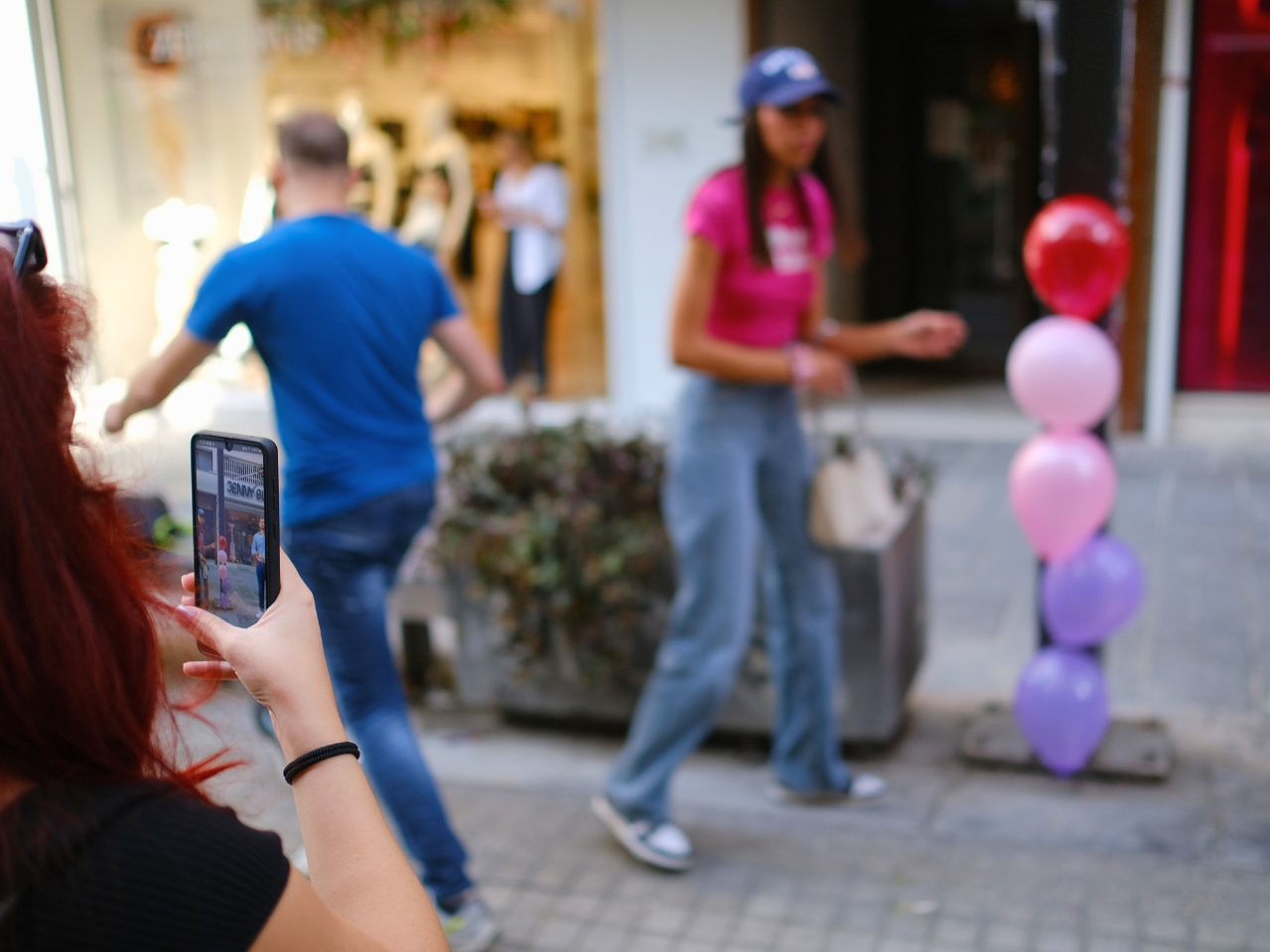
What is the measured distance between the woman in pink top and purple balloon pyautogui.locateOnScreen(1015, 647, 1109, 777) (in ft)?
2.03

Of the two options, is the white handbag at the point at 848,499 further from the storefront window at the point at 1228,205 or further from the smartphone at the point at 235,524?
the storefront window at the point at 1228,205

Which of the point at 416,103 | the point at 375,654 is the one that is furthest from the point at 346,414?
the point at 416,103

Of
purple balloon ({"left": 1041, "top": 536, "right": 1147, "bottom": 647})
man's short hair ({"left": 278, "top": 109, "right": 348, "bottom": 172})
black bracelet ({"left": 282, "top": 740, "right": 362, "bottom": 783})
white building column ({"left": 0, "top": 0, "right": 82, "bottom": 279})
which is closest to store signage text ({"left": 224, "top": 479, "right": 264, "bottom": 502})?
black bracelet ({"left": 282, "top": 740, "right": 362, "bottom": 783})

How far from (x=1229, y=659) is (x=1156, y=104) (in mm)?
4373

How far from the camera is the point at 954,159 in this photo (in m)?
10.6

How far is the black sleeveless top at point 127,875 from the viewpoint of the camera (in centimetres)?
106

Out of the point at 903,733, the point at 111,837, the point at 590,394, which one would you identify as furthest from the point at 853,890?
the point at 590,394

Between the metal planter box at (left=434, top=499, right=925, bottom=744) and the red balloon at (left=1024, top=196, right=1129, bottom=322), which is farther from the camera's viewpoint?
the metal planter box at (left=434, top=499, right=925, bottom=744)

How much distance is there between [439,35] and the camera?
31.8ft

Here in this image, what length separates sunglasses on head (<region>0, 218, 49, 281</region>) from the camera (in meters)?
1.35

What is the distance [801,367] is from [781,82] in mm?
694

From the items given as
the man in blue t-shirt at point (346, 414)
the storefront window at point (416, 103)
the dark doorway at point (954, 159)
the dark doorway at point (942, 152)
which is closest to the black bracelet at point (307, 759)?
the man in blue t-shirt at point (346, 414)

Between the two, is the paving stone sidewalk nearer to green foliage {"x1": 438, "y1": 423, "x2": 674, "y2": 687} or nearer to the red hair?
green foliage {"x1": 438, "y1": 423, "x2": 674, "y2": 687}

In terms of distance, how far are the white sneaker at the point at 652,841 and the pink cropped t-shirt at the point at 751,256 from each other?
1.29 metres
